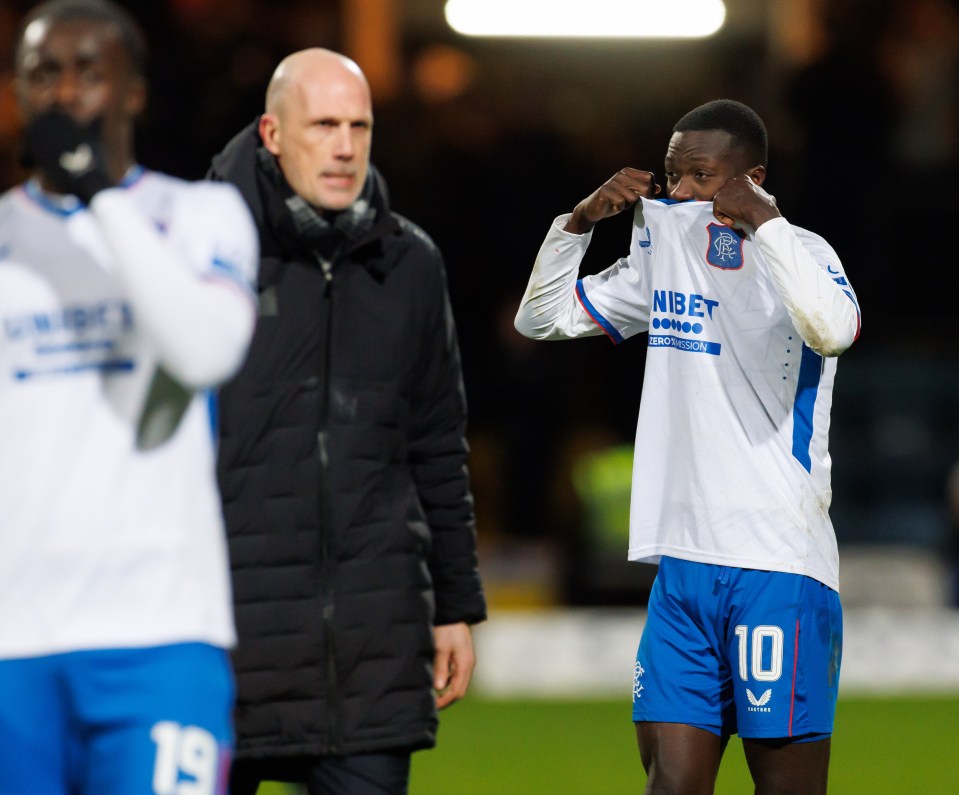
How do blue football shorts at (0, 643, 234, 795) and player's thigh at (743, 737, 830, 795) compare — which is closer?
blue football shorts at (0, 643, 234, 795)

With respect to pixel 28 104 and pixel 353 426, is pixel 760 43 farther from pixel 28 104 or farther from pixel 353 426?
pixel 28 104

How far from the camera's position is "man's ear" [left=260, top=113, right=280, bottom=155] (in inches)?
163

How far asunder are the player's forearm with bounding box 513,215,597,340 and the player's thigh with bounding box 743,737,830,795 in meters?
1.17

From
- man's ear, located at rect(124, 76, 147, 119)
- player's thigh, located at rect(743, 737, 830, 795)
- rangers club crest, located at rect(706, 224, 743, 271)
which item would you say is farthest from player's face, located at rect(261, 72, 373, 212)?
player's thigh, located at rect(743, 737, 830, 795)

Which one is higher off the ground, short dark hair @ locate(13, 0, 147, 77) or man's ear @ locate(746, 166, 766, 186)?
man's ear @ locate(746, 166, 766, 186)

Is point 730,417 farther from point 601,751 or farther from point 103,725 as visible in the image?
point 601,751

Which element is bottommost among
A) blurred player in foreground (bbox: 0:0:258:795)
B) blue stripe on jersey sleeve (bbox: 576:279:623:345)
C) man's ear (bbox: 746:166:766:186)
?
blurred player in foreground (bbox: 0:0:258:795)

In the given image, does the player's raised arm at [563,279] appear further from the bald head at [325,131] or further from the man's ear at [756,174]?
the bald head at [325,131]

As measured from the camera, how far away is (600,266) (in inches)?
416

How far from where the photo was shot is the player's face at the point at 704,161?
4398 millimetres

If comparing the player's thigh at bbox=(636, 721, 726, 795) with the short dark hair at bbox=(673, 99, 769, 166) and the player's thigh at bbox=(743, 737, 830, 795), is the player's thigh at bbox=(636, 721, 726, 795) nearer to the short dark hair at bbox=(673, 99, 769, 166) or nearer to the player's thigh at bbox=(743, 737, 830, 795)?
the player's thigh at bbox=(743, 737, 830, 795)

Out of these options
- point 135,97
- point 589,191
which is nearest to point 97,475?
point 135,97

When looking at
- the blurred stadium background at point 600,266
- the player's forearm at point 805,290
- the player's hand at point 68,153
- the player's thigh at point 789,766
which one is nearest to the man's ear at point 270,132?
the player's forearm at point 805,290

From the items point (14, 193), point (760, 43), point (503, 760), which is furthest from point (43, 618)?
point (760, 43)
